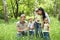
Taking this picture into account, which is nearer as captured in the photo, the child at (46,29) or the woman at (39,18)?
the child at (46,29)

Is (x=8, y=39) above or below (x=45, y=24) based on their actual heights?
below

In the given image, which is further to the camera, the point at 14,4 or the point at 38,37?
the point at 14,4

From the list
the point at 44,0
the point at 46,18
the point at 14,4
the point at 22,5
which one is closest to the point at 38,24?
the point at 46,18

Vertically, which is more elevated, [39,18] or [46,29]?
[39,18]

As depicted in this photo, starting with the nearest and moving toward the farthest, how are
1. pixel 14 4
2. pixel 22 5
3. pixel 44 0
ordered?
pixel 14 4 → pixel 22 5 → pixel 44 0

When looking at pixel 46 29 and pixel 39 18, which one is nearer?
pixel 46 29

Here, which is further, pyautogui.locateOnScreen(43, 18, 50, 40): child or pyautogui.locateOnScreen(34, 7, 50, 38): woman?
pyautogui.locateOnScreen(34, 7, 50, 38): woman

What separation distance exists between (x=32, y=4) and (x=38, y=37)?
36.6m

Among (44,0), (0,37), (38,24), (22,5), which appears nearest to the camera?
(38,24)

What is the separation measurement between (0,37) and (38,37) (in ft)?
7.81

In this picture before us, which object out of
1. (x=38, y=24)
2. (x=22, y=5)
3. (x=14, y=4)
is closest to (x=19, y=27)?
(x=38, y=24)

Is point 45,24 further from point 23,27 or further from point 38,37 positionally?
point 23,27

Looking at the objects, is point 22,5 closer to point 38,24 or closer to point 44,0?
point 44,0

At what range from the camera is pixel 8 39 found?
10.7 meters
